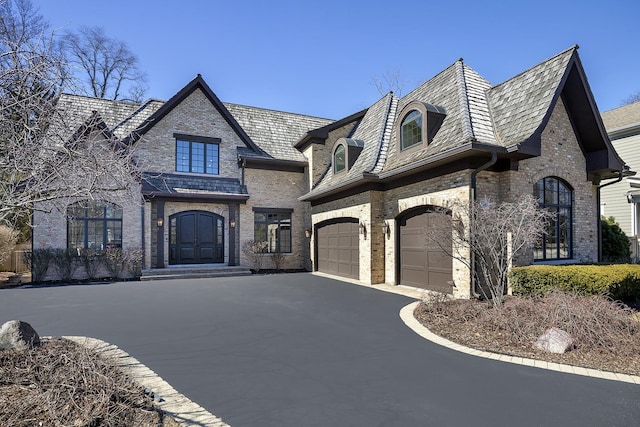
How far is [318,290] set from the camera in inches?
451

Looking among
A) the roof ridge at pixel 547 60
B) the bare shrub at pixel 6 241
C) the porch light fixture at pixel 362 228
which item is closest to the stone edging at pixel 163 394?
the porch light fixture at pixel 362 228

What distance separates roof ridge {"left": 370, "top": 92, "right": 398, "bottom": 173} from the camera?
12.9m

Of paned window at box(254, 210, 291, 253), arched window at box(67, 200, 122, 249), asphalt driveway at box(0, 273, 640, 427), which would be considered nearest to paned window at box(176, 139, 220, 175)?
paned window at box(254, 210, 291, 253)

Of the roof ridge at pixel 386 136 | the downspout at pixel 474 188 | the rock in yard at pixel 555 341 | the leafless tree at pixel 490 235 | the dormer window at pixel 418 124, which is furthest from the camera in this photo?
the roof ridge at pixel 386 136

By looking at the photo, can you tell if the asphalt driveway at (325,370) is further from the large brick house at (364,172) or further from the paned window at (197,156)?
the paned window at (197,156)

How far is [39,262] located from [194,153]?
24.3 feet

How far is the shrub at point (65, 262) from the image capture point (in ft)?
45.4

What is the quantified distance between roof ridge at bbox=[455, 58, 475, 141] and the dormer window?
68 cm

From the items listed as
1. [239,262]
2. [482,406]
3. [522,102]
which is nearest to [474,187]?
[522,102]

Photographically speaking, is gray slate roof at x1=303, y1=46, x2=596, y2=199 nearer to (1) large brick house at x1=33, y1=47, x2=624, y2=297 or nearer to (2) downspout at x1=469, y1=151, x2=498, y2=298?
(1) large brick house at x1=33, y1=47, x2=624, y2=297

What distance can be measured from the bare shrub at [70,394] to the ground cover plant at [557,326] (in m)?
4.78

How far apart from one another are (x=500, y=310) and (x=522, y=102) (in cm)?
621

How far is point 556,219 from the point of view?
408 inches

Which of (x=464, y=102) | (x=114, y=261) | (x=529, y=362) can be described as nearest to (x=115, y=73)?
(x=114, y=261)
